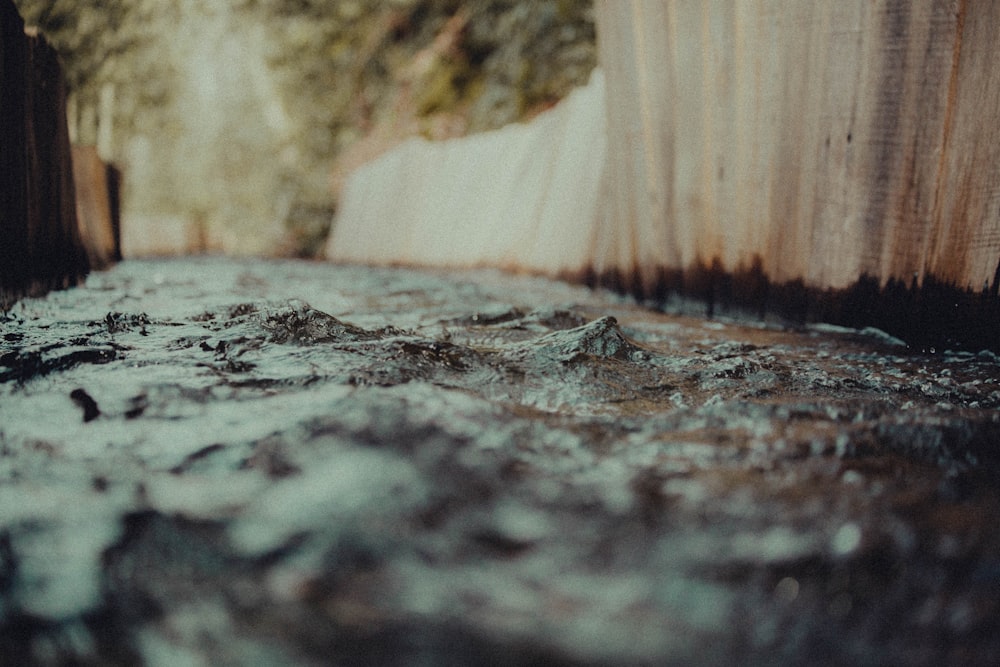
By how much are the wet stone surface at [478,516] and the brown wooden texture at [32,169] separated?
4.42 feet

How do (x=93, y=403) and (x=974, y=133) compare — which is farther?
(x=974, y=133)

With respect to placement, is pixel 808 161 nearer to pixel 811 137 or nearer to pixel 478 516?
pixel 811 137

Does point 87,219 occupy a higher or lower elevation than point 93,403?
higher

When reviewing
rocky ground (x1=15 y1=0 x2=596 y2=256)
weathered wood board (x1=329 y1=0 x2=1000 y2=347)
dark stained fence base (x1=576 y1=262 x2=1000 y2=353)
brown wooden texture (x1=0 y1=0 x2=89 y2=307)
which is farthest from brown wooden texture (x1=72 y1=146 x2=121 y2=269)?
dark stained fence base (x1=576 y1=262 x2=1000 y2=353)

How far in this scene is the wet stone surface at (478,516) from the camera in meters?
0.54

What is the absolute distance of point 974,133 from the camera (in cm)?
173

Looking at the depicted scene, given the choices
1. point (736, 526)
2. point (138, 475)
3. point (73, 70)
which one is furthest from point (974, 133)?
point (73, 70)

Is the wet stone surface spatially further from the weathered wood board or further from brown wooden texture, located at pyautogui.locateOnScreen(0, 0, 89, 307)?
brown wooden texture, located at pyautogui.locateOnScreen(0, 0, 89, 307)

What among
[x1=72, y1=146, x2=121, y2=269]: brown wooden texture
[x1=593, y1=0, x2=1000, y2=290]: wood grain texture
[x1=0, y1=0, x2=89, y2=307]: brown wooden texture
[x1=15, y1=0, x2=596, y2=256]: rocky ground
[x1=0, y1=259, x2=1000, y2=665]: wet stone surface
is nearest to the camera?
[x1=0, y1=259, x2=1000, y2=665]: wet stone surface

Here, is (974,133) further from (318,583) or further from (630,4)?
(318,583)

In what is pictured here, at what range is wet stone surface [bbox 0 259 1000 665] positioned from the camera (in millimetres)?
542

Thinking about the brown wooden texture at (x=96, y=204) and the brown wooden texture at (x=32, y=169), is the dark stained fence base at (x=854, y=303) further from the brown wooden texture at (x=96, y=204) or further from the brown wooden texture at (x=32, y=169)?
the brown wooden texture at (x=96, y=204)

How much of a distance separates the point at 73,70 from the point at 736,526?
5.79 meters

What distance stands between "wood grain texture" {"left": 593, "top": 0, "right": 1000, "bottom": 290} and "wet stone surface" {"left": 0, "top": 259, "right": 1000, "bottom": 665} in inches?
33.0
